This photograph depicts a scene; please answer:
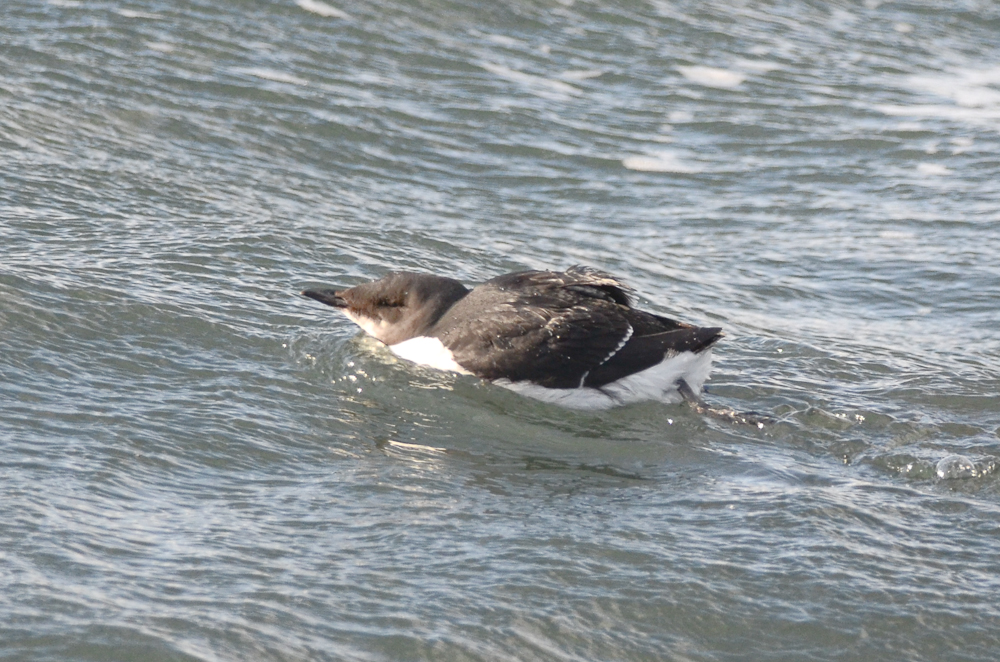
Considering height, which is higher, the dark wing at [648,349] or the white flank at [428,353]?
the dark wing at [648,349]

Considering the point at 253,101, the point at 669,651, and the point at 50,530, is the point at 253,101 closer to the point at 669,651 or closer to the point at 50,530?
the point at 50,530

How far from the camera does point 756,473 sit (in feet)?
15.9

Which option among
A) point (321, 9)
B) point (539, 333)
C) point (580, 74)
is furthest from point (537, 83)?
point (539, 333)

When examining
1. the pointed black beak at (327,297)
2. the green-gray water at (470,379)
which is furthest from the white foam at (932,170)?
the pointed black beak at (327,297)

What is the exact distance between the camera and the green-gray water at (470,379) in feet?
12.1

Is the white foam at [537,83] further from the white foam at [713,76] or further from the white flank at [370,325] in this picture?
the white flank at [370,325]

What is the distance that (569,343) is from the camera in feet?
18.9

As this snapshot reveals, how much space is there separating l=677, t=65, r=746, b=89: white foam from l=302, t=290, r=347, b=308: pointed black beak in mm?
5486

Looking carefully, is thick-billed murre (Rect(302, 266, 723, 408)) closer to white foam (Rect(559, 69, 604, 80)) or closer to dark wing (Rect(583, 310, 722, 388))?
dark wing (Rect(583, 310, 722, 388))

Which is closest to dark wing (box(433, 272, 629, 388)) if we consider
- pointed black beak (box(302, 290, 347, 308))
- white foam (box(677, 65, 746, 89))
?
pointed black beak (box(302, 290, 347, 308))

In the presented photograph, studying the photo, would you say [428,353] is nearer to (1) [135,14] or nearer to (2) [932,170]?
(2) [932,170]

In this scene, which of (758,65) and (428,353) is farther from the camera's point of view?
(758,65)

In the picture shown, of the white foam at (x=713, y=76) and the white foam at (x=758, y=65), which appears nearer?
the white foam at (x=713, y=76)

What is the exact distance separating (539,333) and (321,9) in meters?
6.01
